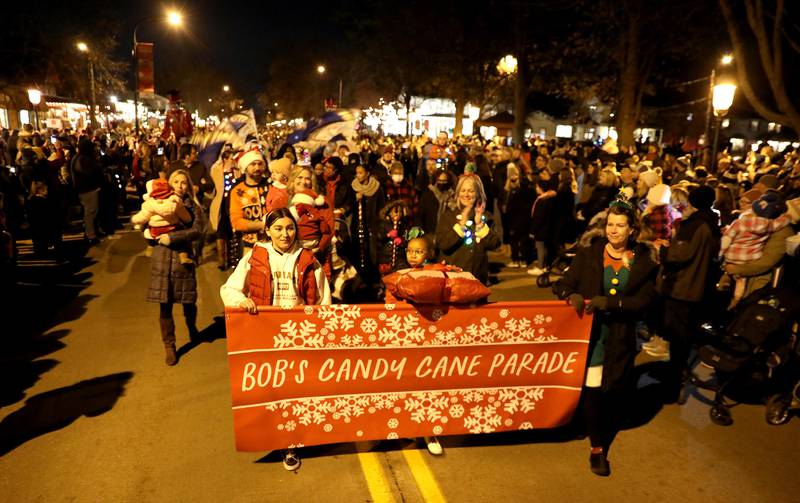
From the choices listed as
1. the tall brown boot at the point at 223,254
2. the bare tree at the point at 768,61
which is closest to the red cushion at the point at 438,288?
the tall brown boot at the point at 223,254

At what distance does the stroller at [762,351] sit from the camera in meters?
4.98

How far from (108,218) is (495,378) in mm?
11632

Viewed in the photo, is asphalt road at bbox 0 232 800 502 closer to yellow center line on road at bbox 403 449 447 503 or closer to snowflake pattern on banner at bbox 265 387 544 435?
yellow center line on road at bbox 403 449 447 503

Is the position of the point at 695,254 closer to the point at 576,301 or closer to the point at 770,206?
the point at 770,206

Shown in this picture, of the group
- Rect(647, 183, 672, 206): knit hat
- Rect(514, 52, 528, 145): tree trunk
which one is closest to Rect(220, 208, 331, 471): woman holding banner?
Rect(647, 183, 672, 206): knit hat

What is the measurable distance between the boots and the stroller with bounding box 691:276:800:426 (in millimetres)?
5077

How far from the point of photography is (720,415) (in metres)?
5.21

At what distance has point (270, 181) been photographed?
286 inches

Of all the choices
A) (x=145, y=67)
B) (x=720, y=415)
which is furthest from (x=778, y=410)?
(x=145, y=67)

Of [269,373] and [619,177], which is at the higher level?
[619,177]

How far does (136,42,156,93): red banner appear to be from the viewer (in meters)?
25.0

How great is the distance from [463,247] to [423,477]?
8.22ft

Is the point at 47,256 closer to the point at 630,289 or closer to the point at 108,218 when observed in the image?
the point at 108,218

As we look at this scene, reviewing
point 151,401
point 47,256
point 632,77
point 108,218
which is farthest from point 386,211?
point 632,77
